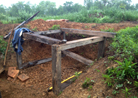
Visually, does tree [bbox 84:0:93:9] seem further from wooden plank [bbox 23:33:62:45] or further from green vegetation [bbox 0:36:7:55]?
wooden plank [bbox 23:33:62:45]

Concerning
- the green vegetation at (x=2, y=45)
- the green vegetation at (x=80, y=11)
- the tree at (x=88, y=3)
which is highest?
the tree at (x=88, y=3)

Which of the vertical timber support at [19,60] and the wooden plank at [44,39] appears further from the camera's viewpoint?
the vertical timber support at [19,60]

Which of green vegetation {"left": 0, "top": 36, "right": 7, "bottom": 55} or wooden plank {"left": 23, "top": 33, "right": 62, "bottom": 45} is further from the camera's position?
green vegetation {"left": 0, "top": 36, "right": 7, "bottom": 55}

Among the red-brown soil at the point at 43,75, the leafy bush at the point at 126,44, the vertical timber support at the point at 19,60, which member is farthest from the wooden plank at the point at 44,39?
the leafy bush at the point at 126,44

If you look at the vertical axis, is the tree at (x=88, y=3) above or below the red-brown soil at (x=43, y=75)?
above

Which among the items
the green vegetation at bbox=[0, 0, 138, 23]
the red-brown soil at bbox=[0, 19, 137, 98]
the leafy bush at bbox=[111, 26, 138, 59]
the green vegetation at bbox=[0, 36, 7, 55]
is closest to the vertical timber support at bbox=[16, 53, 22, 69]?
the red-brown soil at bbox=[0, 19, 137, 98]

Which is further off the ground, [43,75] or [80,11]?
[80,11]

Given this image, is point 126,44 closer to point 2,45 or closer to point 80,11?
point 2,45

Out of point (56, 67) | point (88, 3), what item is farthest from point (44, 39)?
point (88, 3)

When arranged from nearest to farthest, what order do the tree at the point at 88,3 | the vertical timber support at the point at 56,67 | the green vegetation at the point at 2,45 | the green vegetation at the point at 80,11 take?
the vertical timber support at the point at 56,67 → the green vegetation at the point at 2,45 → the green vegetation at the point at 80,11 → the tree at the point at 88,3

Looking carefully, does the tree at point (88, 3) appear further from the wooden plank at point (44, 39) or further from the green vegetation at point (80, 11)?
the wooden plank at point (44, 39)

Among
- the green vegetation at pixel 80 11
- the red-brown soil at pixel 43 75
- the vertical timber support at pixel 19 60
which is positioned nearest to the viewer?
the red-brown soil at pixel 43 75

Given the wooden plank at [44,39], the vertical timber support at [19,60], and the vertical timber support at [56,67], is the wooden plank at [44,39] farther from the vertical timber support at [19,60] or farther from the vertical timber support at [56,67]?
the vertical timber support at [19,60]

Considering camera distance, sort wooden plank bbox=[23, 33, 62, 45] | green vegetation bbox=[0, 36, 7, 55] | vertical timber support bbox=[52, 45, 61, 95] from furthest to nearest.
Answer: green vegetation bbox=[0, 36, 7, 55] < wooden plank bbox=[23, 33, 62, 45] < vertical timber support bbox=[52, 45, 61, 95]
